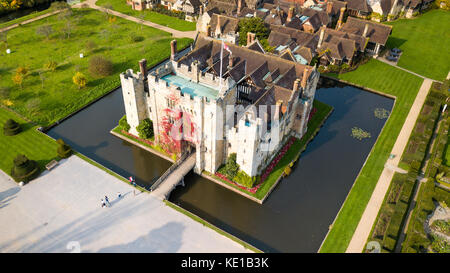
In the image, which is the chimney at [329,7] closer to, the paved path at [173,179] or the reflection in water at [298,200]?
the reflection in water at [298,200]

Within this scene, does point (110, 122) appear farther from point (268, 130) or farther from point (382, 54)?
Answer: point (382, 54)

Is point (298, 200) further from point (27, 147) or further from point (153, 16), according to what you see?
point (153, 16)

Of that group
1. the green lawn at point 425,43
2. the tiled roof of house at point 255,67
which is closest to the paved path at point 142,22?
the tiled roof of house at point 255,67

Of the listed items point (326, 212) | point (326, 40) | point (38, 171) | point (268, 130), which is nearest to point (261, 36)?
point (326, 40)

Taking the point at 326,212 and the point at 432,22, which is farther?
the point at 432,22

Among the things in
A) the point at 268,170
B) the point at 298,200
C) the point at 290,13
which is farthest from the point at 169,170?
the point at 290,13

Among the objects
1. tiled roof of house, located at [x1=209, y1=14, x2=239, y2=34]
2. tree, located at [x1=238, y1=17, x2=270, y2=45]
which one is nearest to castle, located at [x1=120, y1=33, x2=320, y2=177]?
tree, located at [x1=238, y1=17, x2=270, y2=45]
